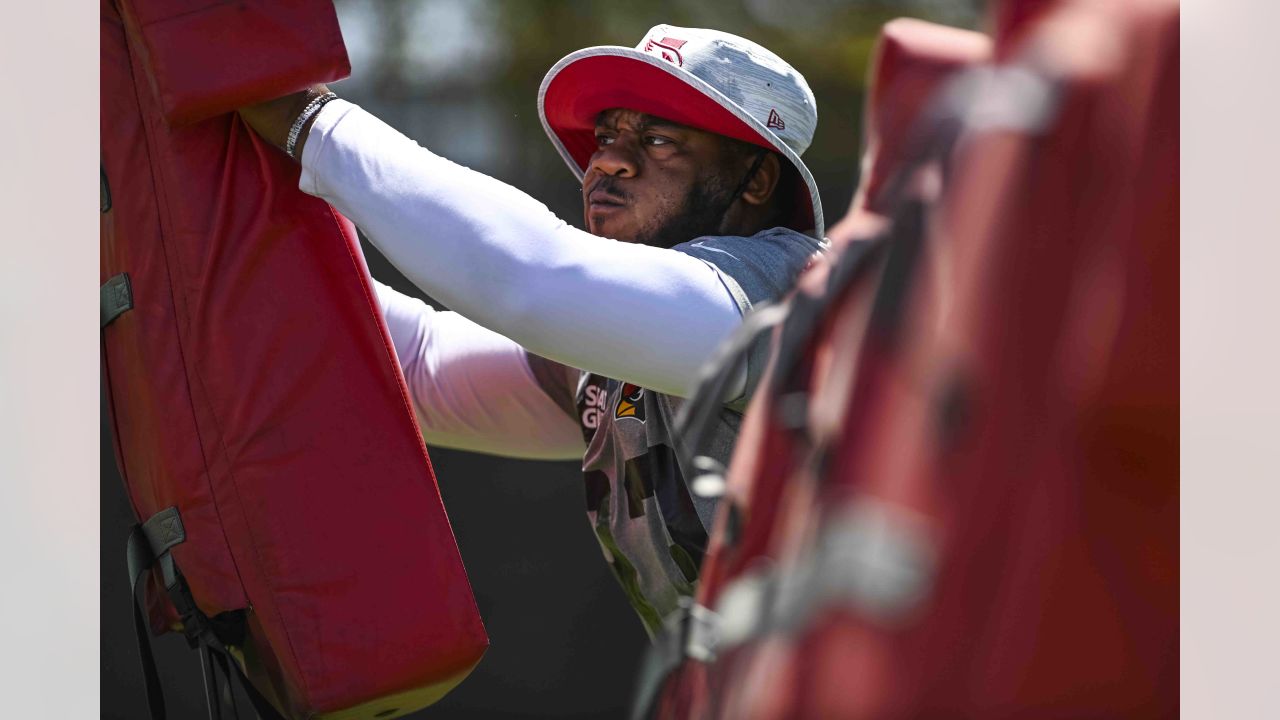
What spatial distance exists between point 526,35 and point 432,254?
0.98 m

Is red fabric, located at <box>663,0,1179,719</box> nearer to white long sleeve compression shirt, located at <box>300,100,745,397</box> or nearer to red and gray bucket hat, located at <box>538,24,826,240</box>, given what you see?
white long sleeve compression shirt, located at <box>300,100,745,397</box>

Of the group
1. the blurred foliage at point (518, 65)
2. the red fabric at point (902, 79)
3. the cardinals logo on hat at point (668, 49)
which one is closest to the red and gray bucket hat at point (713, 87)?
the cardinals logo on hat at point (668, 49)

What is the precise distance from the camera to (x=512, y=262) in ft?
3.47

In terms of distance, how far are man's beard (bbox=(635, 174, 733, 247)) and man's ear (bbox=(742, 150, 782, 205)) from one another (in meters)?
0.03

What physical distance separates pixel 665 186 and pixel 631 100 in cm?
11

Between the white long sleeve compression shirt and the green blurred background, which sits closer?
the white long sleeve compression shirt

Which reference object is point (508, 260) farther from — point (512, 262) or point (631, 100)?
point (631, 100)

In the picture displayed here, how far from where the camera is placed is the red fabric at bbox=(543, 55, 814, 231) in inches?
53.4

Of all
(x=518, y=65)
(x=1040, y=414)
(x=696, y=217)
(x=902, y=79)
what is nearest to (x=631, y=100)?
(x=696, y=217)

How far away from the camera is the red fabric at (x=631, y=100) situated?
136 centimetres

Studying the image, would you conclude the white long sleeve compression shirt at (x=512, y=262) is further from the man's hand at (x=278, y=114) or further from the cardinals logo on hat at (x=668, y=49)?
the cardinals logo on hat at (x=668, y=49)

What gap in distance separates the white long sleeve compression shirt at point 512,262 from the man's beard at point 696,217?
26 centimetres

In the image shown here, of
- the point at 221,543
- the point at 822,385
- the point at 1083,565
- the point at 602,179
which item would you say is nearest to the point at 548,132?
the point at 602,179

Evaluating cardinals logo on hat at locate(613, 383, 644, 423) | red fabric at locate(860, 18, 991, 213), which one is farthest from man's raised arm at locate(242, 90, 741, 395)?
red fabric at locate(860, 18, 991, 213)
